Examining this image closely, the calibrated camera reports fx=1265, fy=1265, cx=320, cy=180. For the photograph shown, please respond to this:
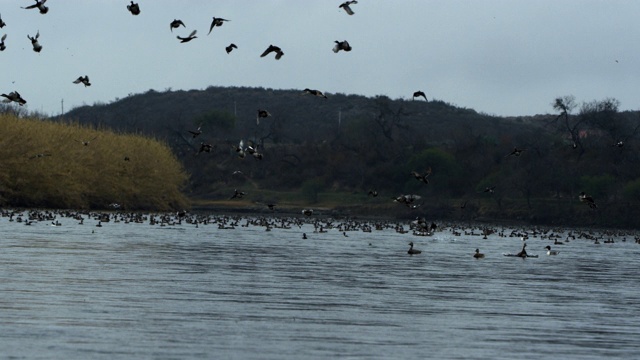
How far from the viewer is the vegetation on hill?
324ft

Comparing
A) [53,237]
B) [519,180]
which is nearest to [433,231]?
[53,237]

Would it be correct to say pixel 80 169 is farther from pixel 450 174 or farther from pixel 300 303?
pixel 300 303

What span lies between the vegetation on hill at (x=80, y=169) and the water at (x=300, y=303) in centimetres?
4708

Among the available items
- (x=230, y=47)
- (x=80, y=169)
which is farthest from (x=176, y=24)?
(x=80, y=169)

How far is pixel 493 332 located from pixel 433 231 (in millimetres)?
→ 53578

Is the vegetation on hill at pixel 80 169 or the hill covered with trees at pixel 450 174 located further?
the hill covered with trees at pixel 450 174

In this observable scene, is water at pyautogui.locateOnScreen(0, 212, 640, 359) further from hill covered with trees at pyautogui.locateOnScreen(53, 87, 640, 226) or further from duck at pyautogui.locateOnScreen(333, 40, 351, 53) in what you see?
hill covered with trees at pyautogui.locateOnScreen(53, 87, 640, 226)

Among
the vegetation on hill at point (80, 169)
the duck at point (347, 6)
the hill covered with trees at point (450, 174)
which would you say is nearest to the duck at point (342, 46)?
the duck at point (347, 6)

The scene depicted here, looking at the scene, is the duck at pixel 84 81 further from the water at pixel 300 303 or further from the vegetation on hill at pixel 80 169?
the vegetation on hill at pixel 80 169

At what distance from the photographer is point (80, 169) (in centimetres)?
10475

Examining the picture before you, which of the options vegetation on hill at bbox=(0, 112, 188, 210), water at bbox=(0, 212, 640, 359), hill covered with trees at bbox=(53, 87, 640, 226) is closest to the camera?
water at bbox=(0, 212, 640, 359)

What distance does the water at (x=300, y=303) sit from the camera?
21.4 metres

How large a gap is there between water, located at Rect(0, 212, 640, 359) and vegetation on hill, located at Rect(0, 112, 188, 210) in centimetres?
4708

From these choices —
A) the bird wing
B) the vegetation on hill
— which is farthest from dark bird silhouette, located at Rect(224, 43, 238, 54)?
the vegetation on hill
